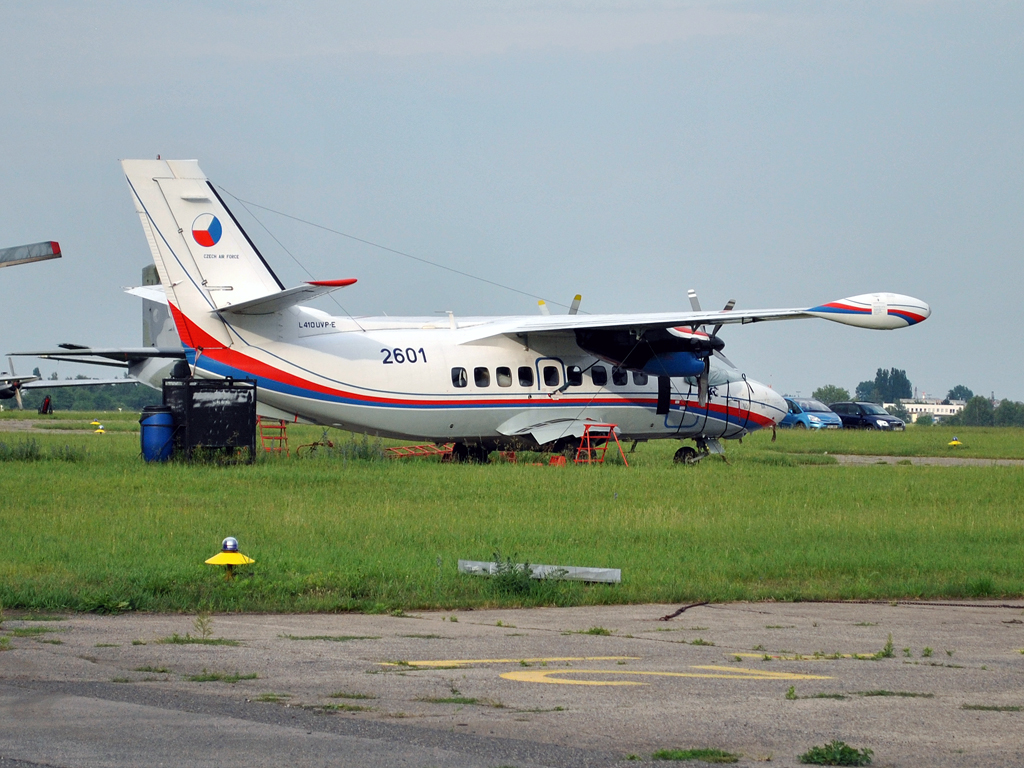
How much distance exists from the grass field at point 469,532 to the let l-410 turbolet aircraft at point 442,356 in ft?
5.76

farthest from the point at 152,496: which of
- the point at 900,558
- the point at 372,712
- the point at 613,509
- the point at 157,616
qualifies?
the point at 372,712

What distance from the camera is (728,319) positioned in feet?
96.0

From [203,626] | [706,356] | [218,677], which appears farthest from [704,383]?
[218,677]

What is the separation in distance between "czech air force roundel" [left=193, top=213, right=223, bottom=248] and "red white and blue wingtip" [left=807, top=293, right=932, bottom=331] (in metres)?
13.6

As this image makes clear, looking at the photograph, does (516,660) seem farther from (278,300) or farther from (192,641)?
(278,300)

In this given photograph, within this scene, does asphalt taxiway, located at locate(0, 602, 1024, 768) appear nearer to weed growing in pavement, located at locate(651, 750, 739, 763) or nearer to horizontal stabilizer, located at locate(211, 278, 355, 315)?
weed growing in pavement, located at locate(651, 750, 739, 763)

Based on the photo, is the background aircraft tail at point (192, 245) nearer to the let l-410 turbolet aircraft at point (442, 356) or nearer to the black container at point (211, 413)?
the let l-410 turbolet aircraft at point (442, 356)

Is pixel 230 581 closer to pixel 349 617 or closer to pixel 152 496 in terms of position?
pixel 349 617

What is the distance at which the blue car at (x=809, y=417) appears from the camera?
64625 mm

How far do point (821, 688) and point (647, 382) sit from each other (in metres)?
23.7

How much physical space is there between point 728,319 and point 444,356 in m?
7.01

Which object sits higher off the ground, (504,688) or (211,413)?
(211,413)

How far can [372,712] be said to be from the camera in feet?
24.6

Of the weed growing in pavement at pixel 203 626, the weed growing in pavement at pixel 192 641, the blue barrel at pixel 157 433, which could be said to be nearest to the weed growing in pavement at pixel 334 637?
the weed growing in pavement at pixel 192 641
